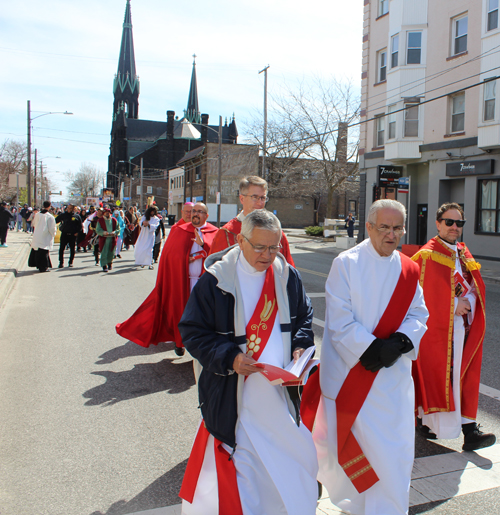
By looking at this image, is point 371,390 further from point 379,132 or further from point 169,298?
point 379,132

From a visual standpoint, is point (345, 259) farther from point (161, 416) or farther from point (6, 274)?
point (6, 274)

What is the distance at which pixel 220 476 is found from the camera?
2.63 m

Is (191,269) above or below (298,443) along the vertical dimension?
above

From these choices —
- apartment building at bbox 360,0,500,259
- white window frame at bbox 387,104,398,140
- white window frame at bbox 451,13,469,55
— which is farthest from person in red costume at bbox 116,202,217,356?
white window frame at bbox 387,104,398,140

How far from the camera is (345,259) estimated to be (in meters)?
3.16

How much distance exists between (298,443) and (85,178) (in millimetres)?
121822

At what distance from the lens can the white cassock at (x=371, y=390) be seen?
9.41ft

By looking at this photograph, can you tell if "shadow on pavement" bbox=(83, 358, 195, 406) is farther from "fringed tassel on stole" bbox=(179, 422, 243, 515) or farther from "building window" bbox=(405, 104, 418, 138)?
"building window" bbox=(405, 104, 418, 138)

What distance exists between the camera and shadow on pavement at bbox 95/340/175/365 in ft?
21.2

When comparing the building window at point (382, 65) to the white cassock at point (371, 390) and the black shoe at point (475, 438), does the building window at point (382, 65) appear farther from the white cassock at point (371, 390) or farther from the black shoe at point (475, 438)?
the white cassock at point (371, 390)

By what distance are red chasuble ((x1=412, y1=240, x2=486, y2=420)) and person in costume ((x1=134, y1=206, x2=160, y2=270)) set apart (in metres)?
12.2

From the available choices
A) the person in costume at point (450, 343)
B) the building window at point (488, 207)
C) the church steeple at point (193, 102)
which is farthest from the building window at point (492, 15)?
the church steeple at point (193, 102)

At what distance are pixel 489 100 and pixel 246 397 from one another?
1970cm

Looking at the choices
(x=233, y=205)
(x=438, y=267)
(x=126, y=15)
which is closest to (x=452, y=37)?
(x=438, y=267)
